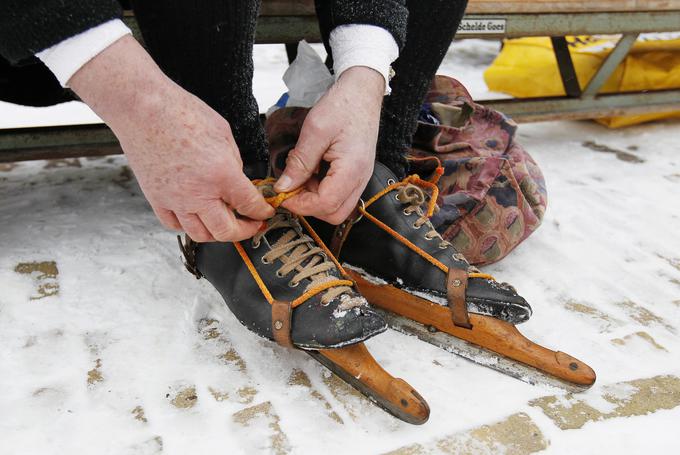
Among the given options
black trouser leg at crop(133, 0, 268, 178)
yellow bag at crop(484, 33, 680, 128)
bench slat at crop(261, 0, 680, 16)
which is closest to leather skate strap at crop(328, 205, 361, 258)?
black trouser leg at crop(133, 0, 268, 178)

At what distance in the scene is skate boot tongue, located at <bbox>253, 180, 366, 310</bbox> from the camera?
86cm

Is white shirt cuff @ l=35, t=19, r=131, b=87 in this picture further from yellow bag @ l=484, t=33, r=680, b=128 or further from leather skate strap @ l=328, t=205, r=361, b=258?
yellow bag @ l=484, t=33, r=680, b=128

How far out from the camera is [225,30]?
0.83 meters

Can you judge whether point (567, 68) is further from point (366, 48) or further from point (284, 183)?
point (284, 183)

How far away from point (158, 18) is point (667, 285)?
1.06 metres

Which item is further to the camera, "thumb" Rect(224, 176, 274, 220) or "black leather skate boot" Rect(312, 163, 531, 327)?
"black leather skate boot" Rect(312, 163, 531, 327)

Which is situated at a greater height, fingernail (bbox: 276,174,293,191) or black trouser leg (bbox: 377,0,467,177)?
black trouser leg (bbox: 377,0,467,177)

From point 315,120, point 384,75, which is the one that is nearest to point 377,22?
point 384,75

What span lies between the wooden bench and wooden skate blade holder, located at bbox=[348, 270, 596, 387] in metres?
0.73

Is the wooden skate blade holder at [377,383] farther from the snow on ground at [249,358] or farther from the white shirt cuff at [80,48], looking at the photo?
the white shirt cuff at [80,48]

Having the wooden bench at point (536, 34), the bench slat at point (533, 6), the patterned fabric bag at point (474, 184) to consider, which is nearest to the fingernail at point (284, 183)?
the patterned fabric bag at point (474, 184)

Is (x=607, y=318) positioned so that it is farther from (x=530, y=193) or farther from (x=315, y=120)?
(x=315, y=120)

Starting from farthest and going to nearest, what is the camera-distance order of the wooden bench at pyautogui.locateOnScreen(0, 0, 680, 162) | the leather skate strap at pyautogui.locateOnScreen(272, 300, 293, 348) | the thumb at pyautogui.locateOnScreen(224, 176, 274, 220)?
1. the wooden bench at pyautogui.locateOnScreen(0, 0, 680, 162)
2. the leather skate strap at pyautogui.locateOnScreen(272, 300, 293, 348)
3. the thumb at pyautogui.locateOnScreen(224, 176, 274, 220)

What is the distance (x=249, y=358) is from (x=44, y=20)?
1.79 ft
